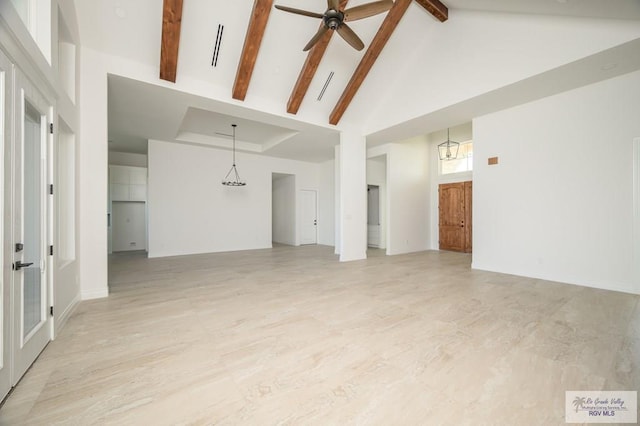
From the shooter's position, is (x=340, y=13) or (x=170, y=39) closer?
(x=340, y=13)

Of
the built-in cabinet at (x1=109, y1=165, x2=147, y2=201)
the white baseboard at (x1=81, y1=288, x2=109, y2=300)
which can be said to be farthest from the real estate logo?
the built-in cabinet at (x1=109, y1=165, x2=147, y2=201)

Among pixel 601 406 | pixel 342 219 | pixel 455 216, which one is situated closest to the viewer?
pixel 601 406

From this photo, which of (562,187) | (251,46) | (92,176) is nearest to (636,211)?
(562,187)

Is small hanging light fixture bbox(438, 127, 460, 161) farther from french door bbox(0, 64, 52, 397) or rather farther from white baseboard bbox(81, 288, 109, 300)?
white baseboard bbox(81, 288, 109, 300)

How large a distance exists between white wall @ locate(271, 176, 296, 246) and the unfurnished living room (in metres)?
2.48

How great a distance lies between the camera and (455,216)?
309 inches

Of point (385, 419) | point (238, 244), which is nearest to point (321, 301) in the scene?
point (385, 419)

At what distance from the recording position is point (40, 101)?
2.22 m

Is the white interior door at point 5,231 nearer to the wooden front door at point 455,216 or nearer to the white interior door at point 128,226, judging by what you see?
the white interior door at point 128,226

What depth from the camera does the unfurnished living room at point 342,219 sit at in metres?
1.70

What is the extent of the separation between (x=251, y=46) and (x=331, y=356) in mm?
4519

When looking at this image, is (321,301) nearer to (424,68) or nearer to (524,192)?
(524,192)

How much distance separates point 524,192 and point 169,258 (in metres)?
8.47

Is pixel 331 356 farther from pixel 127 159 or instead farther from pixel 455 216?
pixel 127 159
